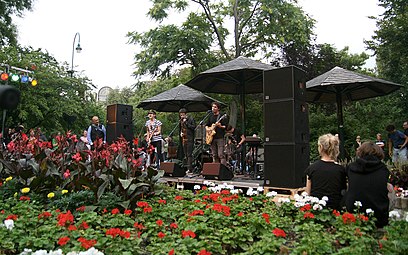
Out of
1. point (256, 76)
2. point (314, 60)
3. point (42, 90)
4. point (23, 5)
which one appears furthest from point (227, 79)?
point (23, 5)

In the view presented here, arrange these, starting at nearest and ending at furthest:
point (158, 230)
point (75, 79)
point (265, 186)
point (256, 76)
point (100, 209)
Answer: point (158, 230) → point (100, 209) → point (265, 186) → point (256, 76) → point (75, 79)

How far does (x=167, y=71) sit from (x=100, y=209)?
45.0 feet

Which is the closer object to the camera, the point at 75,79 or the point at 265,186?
the point at 265,186

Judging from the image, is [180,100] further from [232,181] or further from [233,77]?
[232,181]

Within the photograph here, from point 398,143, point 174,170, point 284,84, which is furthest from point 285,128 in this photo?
point 398,143

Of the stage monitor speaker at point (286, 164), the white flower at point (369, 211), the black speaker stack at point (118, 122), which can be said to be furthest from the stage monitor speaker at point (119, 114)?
the white flower at point (369, 211)

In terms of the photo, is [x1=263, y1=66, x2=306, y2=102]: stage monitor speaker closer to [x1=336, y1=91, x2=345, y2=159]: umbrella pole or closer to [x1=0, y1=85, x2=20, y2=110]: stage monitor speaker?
[x1=336, y1=91, x2=345, y2=159]: umbrella pole

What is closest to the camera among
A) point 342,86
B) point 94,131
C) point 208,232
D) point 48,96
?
point 208,232

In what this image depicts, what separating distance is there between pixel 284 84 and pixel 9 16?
18129mm

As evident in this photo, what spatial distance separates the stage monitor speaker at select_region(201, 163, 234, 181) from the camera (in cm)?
640

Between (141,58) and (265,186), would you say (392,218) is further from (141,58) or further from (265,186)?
(141,58)

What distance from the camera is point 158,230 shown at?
3006 millimetres

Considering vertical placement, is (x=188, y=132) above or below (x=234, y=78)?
below

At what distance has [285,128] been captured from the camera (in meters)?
5.28
